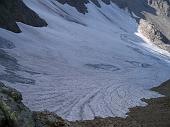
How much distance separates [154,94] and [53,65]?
11.4 meters

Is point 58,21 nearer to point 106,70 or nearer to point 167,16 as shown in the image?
point 106,70

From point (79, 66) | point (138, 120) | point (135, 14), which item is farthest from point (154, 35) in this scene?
point (138, 120)

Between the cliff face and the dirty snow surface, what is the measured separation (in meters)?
1.30

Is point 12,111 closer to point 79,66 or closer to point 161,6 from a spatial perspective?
point 79,66

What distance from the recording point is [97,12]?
10069cm

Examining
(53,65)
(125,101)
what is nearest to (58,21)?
(53,65)

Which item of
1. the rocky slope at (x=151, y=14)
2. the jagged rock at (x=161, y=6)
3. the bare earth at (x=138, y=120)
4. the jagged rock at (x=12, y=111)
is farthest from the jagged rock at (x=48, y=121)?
the jagged rock at (x=161, y=6)

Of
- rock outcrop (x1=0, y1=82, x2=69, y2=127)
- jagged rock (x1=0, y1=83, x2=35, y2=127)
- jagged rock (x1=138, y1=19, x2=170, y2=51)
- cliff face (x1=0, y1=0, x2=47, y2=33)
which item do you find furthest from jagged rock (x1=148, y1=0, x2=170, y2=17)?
jagged rock (x1=0, y1=83, x2=35, y2=127)

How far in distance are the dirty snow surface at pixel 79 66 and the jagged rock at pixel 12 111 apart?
13385 millimetres

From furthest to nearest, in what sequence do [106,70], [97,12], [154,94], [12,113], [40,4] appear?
1. [97,12]
2. [40,4]
3. [106,70]
4. [154,94]
5. [12,113]

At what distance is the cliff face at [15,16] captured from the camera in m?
52.9

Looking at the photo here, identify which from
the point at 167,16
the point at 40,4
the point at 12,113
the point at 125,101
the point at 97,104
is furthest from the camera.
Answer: the point at 167,16

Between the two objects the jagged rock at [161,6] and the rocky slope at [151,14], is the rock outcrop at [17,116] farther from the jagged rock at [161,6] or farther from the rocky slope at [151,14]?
the jagged rock at [161,6]

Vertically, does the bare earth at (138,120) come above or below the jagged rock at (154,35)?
above
